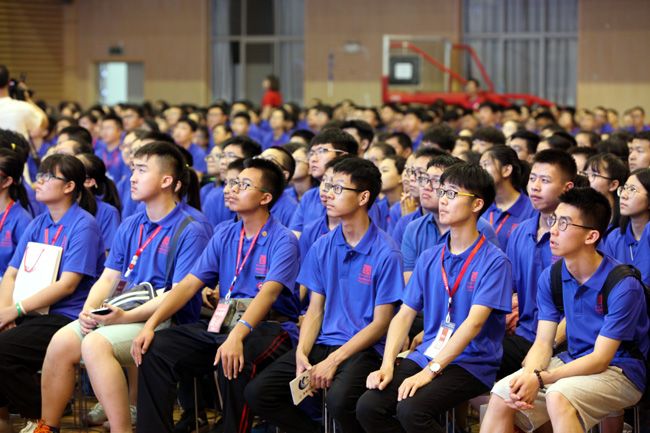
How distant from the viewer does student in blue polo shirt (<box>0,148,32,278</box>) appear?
4598mm

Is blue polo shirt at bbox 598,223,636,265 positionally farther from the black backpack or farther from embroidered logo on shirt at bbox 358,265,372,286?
embroidered logo on shirt at bbox 358,265,372,286

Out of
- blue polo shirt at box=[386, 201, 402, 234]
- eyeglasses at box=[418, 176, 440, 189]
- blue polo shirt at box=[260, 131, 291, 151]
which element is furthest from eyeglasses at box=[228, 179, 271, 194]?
blue polo shirt at box=[260, 131, 291, 151]

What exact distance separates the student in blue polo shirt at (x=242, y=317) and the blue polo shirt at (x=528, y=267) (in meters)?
1.13

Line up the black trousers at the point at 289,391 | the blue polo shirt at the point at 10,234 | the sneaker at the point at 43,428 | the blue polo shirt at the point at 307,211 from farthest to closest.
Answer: the blue polo shirt at the point at 307,211
the blue polo shirt at the point at 10,234
the sneaker at the point at 43,428
the black trousers at the point at 289,391

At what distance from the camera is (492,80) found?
16969mm

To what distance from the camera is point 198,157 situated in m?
8.65

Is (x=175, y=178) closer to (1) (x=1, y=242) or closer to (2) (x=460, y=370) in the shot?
(1) (x=1, y=242)

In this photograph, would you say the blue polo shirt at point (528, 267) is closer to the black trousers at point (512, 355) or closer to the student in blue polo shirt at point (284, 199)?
the black trousers at point (512, 355)

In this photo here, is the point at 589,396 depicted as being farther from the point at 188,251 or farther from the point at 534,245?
the point at 188,251

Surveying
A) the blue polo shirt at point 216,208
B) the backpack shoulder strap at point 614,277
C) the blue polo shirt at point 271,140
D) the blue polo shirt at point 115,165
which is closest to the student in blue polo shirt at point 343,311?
the backpack shoulder strap at point 614,277

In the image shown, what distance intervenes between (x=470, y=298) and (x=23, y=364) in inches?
89.1

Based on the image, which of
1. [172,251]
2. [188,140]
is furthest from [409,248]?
[188,140]

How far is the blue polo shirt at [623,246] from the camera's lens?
404 centimetres

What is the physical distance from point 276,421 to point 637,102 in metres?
14.4
